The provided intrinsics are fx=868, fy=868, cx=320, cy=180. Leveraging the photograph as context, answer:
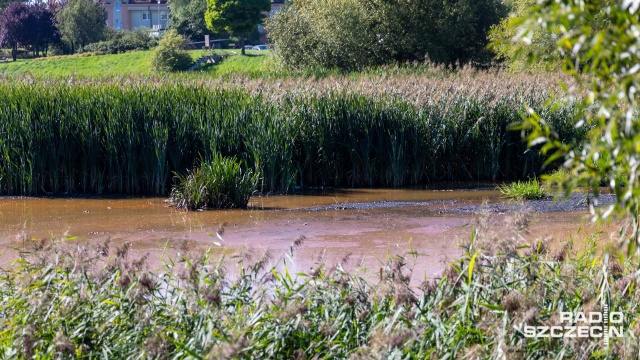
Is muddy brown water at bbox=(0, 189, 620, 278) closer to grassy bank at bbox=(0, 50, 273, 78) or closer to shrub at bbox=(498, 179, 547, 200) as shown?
shrub at bbox=(498, 179, 547, 200)

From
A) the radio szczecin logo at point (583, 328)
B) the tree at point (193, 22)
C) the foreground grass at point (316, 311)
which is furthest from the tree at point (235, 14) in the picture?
the radio szczecin logo at point (583, 328)

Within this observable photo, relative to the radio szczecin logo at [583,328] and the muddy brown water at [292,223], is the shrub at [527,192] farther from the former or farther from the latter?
the radio szczecin logo at [583,328]

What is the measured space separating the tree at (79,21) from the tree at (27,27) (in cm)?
146

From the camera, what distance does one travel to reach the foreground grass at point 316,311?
14.6ft

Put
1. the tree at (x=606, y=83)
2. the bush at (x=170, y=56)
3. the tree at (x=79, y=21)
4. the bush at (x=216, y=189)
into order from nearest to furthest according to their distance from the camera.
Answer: the tree at (x=606, y=83), the bush at (x=216, y=189), the bush at (x=170, y=56), the tree at (x=79, y=21)

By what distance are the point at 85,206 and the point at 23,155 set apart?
1561 millimetres

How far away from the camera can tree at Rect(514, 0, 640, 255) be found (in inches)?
107

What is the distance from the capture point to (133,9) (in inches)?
4028

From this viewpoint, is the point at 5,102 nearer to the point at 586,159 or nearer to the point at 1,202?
the point at 1,202

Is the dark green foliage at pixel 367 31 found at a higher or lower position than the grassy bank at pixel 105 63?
higher

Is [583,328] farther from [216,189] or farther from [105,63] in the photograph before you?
[105,63]

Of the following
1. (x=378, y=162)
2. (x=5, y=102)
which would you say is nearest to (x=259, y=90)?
(x=378, y=162)

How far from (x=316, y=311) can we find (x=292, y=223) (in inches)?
261

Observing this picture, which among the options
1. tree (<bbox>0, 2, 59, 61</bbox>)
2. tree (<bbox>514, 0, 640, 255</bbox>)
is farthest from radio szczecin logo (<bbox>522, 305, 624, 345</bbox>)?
tree (<bbox>0, 2, 59, 61</bbox>)
